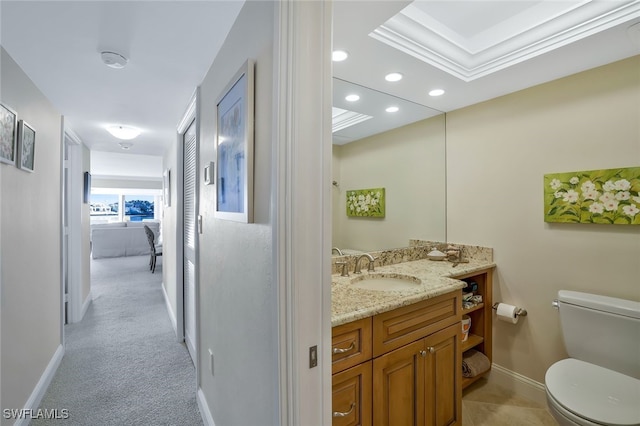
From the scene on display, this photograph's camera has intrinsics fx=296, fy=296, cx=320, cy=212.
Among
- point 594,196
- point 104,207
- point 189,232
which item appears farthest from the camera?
point 104,207

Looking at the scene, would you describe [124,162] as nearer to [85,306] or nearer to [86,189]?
[86,189]

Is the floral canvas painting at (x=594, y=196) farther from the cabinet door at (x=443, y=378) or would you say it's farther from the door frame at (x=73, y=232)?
the door frame at (x=73, y=232)

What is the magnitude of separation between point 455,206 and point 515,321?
3.24 feet

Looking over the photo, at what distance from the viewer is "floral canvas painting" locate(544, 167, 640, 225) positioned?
1691 millimetres

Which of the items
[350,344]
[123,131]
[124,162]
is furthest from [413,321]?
[124,162]

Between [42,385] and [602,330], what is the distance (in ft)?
12.1

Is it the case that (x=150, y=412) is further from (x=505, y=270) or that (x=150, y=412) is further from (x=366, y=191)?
(x=505, y=270)

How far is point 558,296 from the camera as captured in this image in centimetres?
188

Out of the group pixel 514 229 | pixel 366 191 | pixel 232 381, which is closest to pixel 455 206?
pixel 514 229

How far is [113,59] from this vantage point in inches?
64.0

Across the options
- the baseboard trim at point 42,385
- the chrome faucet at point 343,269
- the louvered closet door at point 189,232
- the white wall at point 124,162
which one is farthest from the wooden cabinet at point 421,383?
the white wall at point 124,162

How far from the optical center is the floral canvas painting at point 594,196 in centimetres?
169

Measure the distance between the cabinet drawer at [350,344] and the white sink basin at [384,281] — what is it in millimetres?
566

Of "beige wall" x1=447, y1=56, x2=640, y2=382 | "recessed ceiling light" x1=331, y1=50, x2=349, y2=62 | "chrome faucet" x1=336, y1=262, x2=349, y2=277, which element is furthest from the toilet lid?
"recessed ceiling light" x1=331, y1=50, x2=349, y2=62
